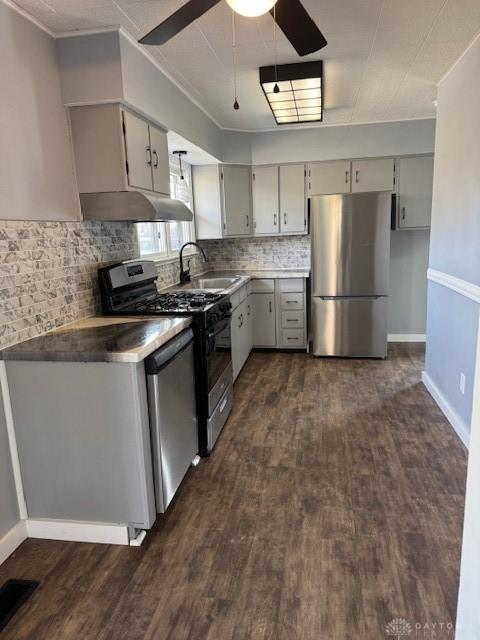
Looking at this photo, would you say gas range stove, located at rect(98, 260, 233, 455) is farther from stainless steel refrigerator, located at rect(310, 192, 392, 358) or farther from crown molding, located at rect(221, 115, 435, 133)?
crown molding, located at rect(221, 115, 435, 133)

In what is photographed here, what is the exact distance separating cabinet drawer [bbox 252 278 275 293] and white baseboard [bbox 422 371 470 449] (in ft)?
5.93

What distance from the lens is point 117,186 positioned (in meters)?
2.46

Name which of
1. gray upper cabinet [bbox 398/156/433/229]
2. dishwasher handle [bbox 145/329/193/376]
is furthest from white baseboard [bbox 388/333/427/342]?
dishwasher handle [bbox 145/329/193/376]

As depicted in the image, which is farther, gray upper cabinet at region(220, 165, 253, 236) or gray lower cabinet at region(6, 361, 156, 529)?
gray upper cabinet at region(220, 165, 253, 236)

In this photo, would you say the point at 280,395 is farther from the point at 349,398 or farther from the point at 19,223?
the point at 19,223

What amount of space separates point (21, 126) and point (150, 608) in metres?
2.18

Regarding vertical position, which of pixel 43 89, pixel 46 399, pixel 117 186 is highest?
A: pixel 43 89

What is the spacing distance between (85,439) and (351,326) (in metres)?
3.28

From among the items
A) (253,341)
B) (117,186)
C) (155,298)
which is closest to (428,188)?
(253,341)

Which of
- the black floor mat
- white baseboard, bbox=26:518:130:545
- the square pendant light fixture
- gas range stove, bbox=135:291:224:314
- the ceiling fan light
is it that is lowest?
the black floor mat

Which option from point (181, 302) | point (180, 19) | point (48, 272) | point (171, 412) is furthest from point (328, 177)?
point (171, 412)

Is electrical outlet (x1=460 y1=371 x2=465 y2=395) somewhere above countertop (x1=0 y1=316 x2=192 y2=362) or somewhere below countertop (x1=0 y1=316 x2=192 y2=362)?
below

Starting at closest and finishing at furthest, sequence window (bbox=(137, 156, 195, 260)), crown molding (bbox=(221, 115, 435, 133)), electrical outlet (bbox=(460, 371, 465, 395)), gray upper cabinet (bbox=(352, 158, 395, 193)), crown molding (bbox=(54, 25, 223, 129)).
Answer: crown molding (bbox=(54, 25, 223, 129)) < electrical outlet (bbox=(460, 371, 465, 395)) < window (bbox=(137, 156, 195, 260)) < crown molding (bbox=(221, 115, 435, 133)) < gray upper cabinet (bbox=(352, 158, 395, 193))

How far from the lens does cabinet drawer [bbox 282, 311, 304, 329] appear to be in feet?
16.0
